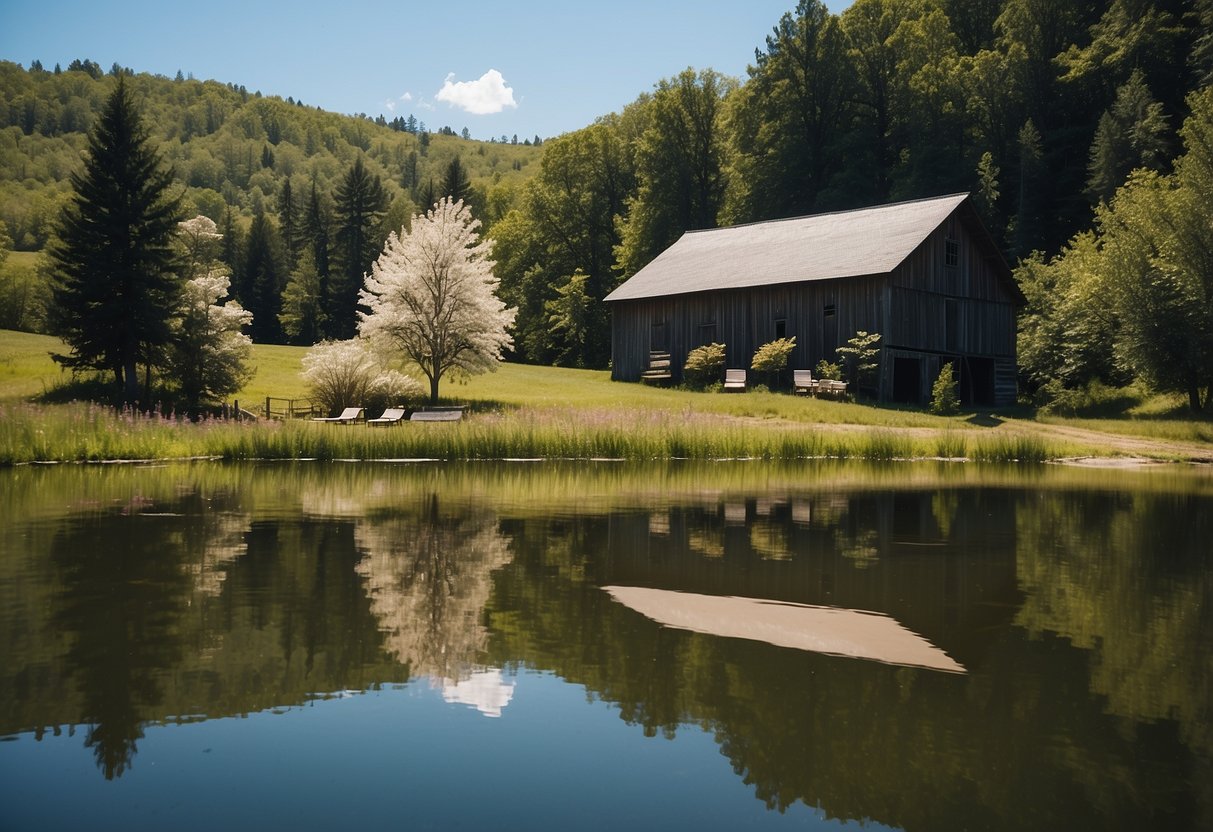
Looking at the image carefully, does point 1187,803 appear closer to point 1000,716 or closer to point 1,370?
point 1000,716

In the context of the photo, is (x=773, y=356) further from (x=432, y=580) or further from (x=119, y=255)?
(x=432, y=580)

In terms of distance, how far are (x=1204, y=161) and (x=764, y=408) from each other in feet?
68.5

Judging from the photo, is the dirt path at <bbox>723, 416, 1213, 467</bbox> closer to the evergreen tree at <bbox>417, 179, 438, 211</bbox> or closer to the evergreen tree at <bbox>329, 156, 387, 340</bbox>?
the evergreen tree at <bbox>329, 156, 387, 340</bbox>

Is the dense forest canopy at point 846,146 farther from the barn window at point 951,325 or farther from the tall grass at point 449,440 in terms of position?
the tall grass at point 449,440

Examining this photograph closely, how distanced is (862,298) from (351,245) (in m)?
58.7

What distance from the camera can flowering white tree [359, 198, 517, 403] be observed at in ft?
129

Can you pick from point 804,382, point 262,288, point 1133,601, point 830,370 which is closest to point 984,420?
point 830,370

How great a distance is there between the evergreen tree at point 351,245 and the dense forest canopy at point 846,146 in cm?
20

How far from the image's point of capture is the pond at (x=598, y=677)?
4.43 m

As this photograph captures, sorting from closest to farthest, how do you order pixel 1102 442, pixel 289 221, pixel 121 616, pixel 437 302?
pixel 121 616 < pixel 1102 442 < pixel 437 302 < pixel 289 221

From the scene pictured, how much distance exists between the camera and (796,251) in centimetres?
4859

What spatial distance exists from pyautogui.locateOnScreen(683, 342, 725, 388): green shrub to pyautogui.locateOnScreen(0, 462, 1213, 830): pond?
35.2m

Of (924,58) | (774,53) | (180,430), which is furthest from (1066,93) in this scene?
(180,430)

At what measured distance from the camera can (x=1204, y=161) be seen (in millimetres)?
39500
